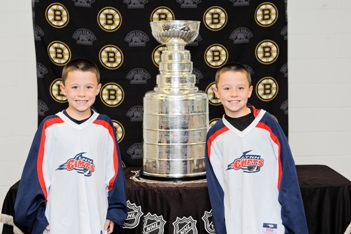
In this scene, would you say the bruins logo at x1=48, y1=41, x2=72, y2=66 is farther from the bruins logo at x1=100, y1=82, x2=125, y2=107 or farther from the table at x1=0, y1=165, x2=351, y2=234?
the table at x1=0, y1=165, x2=351, y2=234

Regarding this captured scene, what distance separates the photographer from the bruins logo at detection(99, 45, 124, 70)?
3285 mm

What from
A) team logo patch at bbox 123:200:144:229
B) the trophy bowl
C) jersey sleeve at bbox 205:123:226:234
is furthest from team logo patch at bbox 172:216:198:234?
the trophy bowl

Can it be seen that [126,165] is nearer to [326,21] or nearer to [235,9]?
[235,9]

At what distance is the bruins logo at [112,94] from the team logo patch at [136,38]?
0.25 m

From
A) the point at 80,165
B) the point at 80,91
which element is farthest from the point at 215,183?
the point at 80,91

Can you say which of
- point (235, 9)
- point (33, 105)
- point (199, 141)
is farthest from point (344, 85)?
point (33, 105)

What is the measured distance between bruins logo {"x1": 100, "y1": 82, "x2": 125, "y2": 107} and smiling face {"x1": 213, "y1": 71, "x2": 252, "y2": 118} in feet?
3.62

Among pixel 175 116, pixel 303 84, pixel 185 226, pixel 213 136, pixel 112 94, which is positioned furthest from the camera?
pixel 303 84

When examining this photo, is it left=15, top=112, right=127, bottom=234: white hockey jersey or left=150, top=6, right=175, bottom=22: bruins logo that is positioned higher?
left=150, top=6, right=175, bottom=22: bruins logo

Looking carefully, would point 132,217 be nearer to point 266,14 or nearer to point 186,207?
point 186,207

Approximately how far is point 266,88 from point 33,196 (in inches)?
65.3

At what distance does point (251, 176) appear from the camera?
A: 87.9 inches

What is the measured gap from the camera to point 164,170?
8.78 feet

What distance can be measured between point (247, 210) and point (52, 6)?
65.7 inches
